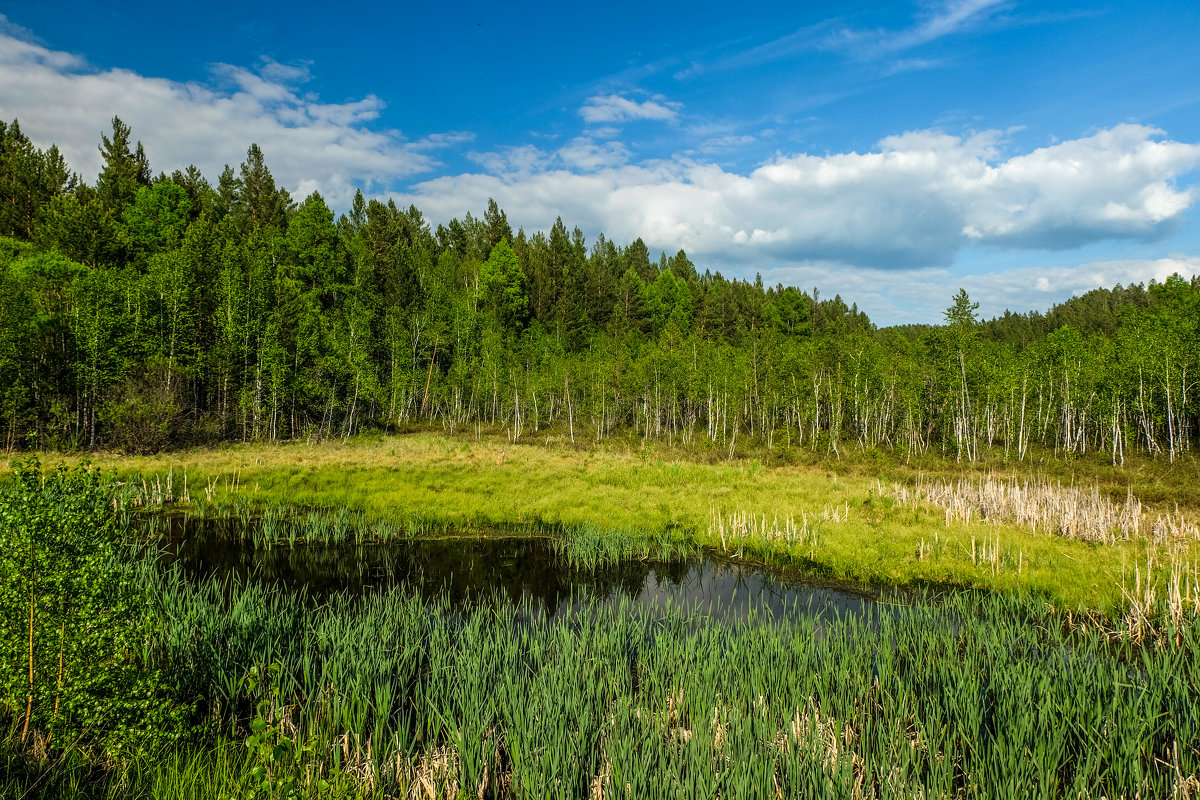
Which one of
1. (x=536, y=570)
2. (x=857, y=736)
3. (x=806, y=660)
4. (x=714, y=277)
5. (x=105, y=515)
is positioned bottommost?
(x=536, y=570)

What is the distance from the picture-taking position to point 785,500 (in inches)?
886

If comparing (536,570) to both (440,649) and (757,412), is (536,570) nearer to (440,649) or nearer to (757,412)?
(440,649)

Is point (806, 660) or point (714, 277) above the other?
point (714, 277)

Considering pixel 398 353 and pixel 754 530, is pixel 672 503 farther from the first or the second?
pixel 398 353

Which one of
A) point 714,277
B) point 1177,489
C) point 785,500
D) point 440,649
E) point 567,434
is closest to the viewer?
point 440,649

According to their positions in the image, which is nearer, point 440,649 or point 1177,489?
point 440,649

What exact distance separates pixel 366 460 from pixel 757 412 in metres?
43.2

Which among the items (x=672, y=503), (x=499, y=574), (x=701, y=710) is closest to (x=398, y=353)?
(x=672, y=503)

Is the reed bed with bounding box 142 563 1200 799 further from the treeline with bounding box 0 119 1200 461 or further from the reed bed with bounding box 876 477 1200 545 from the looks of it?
the treeline with bounding box 0 119 1200 461

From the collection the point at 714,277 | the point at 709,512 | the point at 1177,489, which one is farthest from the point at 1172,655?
the point at 714,277

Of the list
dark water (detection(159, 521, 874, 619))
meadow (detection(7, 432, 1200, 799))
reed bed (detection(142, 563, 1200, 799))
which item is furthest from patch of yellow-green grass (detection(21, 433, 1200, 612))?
reed bed (detection(142, 563, 1200, 799))

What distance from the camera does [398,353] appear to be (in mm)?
58406

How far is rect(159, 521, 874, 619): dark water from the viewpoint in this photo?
44.3ft

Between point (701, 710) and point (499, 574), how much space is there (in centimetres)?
1015
